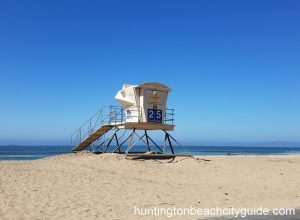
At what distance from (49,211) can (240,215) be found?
5.50 m

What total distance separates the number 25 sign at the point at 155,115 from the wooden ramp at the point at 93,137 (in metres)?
4.11

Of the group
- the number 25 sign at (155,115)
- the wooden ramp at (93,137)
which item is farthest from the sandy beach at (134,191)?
the wooden ramp at (93,137)

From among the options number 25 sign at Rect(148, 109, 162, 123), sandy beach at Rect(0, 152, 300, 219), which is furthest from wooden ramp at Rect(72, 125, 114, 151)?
sandy beach at Rect(0, 152, 300, 219)

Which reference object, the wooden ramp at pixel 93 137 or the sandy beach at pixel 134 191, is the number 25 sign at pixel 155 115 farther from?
the sandy beach at pixel 134 191

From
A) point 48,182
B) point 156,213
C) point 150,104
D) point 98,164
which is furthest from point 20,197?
point 150,104

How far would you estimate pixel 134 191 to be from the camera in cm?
1488

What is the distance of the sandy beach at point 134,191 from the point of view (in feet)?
38.0

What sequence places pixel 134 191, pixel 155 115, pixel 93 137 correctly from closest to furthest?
pixel 134 191 → pixel 155 115 → pixel 93 137

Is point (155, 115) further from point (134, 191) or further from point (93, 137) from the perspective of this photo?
point (134, 191)

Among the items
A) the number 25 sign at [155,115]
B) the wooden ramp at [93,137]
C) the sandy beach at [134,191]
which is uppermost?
the number 25 sign at [155,115]

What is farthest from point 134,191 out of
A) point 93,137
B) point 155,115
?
point 93,137

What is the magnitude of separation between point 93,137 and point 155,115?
27.4 ft

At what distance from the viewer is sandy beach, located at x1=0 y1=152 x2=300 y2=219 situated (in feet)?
38.0

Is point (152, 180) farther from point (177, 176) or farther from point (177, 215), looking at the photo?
point (177, 215)
